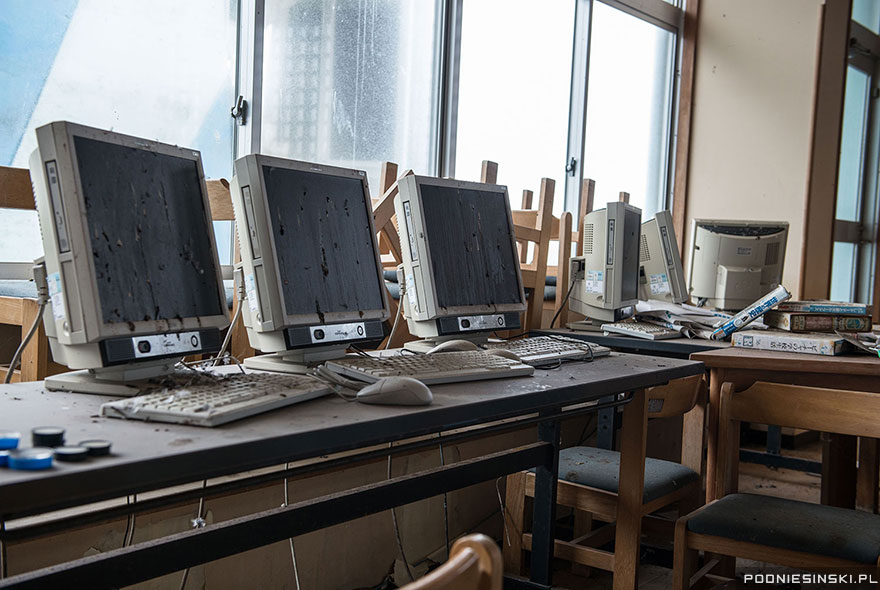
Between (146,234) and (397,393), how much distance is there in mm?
511

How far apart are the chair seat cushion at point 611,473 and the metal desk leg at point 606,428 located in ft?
0.59

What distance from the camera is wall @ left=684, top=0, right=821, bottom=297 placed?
206 inches

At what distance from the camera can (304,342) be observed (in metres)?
1.62

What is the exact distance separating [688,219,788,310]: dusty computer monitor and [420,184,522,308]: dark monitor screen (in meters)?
1.68

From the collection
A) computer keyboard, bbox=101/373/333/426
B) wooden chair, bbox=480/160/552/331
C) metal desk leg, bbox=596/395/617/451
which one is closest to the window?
wooden chair, bbox=480/160/552/331

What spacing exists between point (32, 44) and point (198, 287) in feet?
4.53

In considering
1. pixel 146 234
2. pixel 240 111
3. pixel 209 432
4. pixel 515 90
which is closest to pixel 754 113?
pixel 515 90

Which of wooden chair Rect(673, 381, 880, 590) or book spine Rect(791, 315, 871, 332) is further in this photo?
book spine Rect(791, 315, 871, 332)

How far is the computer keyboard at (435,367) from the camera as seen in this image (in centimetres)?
151

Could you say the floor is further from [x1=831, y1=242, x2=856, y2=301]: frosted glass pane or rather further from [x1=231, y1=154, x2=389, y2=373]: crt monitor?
[x1=231, y1=154, x2=389, y2=373]: crt monitor

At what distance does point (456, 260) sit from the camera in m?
2.11

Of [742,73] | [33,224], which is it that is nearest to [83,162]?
[33,224]

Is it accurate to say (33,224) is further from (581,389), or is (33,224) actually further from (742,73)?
(742,73)

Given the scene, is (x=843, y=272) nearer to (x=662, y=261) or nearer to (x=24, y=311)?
(x=662, y=261)
